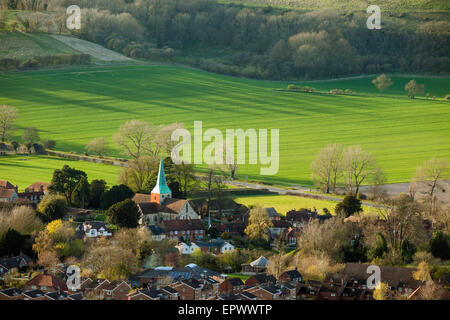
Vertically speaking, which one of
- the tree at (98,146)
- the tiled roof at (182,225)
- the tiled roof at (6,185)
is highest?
the tree at (98,146)

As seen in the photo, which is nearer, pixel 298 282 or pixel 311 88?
pixel 298 282

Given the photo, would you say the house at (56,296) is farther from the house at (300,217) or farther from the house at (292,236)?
the house at (300,217)

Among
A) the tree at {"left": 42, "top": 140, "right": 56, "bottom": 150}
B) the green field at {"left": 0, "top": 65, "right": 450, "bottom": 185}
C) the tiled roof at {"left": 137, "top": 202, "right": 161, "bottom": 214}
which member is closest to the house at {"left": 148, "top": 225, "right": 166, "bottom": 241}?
the tiled roof at {"left": 137, "top": 202, "right": 161, "bottom": 214}

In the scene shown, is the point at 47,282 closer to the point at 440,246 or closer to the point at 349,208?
the point at 440,246

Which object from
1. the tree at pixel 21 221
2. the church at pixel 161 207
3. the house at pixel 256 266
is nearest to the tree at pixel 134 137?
the church at pixel 161 207
